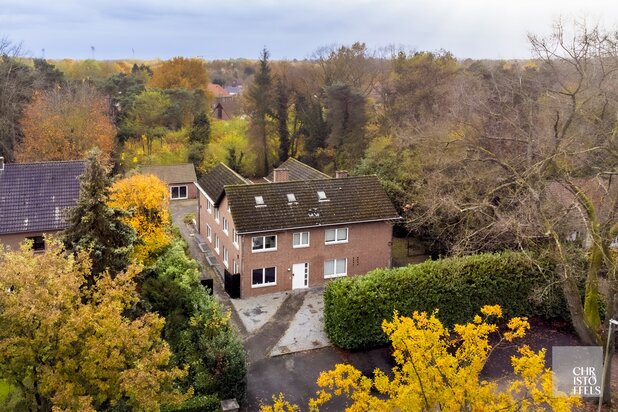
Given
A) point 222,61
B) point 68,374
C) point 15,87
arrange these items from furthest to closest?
point 222,61, point 15,87, point 68,374

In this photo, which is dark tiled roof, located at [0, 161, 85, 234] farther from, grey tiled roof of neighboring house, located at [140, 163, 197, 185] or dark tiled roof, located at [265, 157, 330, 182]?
grey tiled roof of neighboring house, located at [140, 163, 197, 185]

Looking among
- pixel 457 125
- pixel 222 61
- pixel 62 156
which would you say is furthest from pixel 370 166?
pixel 222 61

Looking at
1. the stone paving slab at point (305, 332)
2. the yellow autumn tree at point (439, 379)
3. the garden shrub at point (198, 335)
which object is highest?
the yellow autumn tree at point (439, 379)

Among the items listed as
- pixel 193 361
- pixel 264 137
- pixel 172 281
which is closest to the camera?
pixel 193 361

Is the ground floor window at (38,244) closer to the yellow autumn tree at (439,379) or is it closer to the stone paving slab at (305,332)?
the stone paving slab at (305,332)

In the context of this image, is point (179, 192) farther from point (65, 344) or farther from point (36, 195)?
point (65, 344)

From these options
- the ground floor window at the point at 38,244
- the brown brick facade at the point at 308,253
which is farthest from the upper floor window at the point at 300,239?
the ground floor window at the point at 38,244

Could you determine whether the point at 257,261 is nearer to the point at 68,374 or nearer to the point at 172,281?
the point at 172,281
